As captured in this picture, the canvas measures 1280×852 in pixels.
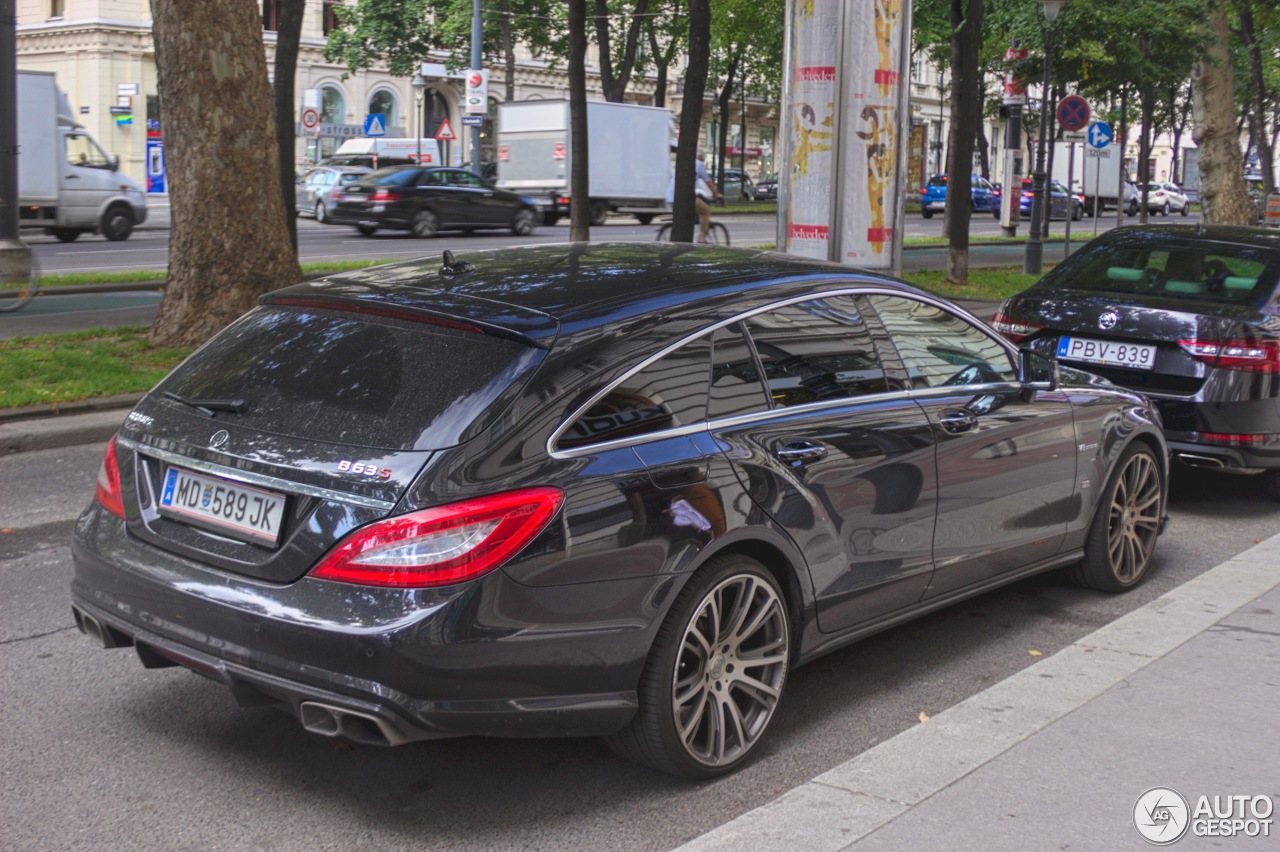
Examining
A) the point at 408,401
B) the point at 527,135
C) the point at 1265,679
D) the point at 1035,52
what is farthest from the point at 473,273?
the point at 527,135

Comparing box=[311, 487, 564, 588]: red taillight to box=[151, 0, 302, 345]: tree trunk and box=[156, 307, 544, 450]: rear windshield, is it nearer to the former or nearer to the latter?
box=[156, 307, 544, 450]: rear windshield

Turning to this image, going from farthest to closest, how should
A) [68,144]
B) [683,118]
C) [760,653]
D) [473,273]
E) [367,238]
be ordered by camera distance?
[367,238] < [68,144] < [683,118] < [473,273] < [760,653]

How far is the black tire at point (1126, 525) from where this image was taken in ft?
19.7

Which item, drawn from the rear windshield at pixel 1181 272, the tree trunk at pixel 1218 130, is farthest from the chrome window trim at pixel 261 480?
the tree trunk at pixel 1218 130

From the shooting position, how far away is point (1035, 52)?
2475 centimetres

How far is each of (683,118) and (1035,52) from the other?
828cm

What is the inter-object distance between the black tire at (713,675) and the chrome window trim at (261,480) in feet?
2.91

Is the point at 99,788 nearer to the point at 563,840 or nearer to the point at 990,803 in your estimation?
the point at 563,840

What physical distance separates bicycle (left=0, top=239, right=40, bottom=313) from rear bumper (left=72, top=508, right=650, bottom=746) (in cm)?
1134

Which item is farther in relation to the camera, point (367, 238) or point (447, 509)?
point (367, 238)

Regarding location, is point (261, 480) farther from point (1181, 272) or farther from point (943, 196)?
point (943, 196)

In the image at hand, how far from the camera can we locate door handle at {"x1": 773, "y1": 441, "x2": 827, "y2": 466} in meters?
4.21

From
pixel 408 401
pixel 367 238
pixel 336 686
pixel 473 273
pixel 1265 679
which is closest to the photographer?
pixel 336 686

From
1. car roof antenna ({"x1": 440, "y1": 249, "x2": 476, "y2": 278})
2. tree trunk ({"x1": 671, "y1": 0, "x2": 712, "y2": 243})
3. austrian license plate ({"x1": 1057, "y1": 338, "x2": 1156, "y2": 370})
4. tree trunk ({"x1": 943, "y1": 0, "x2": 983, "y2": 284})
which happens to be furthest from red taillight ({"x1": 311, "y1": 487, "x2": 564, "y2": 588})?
tree trunk ({"x1": 943, "y1": 0, "x2": 983, "y2": 284})
